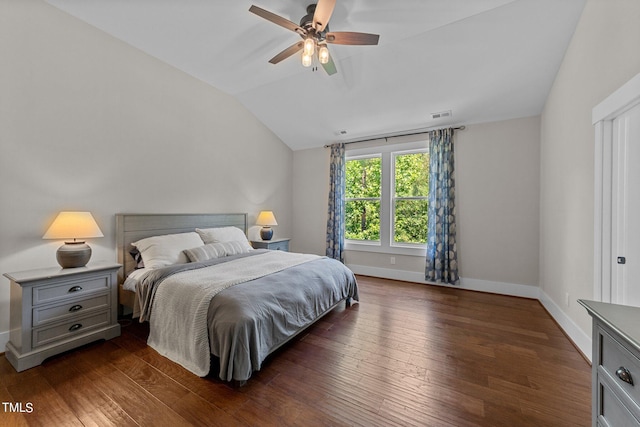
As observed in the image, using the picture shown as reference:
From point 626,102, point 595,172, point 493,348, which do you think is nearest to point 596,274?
point 595,172

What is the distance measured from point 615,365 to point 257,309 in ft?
6.06

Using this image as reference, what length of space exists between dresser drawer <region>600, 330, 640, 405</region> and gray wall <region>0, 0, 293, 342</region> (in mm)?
3892

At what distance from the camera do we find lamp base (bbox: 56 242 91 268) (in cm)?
222

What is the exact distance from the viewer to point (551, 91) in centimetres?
311

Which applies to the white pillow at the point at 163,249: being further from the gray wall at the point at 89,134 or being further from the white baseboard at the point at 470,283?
the white baseboard at the point at 470,283

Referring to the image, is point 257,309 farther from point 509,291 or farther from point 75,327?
point 509,291

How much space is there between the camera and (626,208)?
69.6 inches

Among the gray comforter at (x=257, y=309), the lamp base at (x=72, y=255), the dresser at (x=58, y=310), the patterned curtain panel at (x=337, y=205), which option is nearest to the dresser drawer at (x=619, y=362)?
the gray comforter at (x=257, y=309)

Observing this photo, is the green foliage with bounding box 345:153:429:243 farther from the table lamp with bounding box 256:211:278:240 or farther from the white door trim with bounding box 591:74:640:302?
the white door trim with bounding box 591:74:640:302

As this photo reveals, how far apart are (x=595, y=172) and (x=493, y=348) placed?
1683 millimetres

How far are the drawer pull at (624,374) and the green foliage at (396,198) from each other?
3551 millimetres

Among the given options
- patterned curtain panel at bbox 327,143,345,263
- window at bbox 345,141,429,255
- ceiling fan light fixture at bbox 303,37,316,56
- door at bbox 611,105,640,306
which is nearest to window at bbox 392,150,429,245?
window at bbox 345,141,429,255

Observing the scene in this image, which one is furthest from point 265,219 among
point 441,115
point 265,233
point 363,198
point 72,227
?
point 441,115

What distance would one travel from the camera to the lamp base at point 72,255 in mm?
2219
